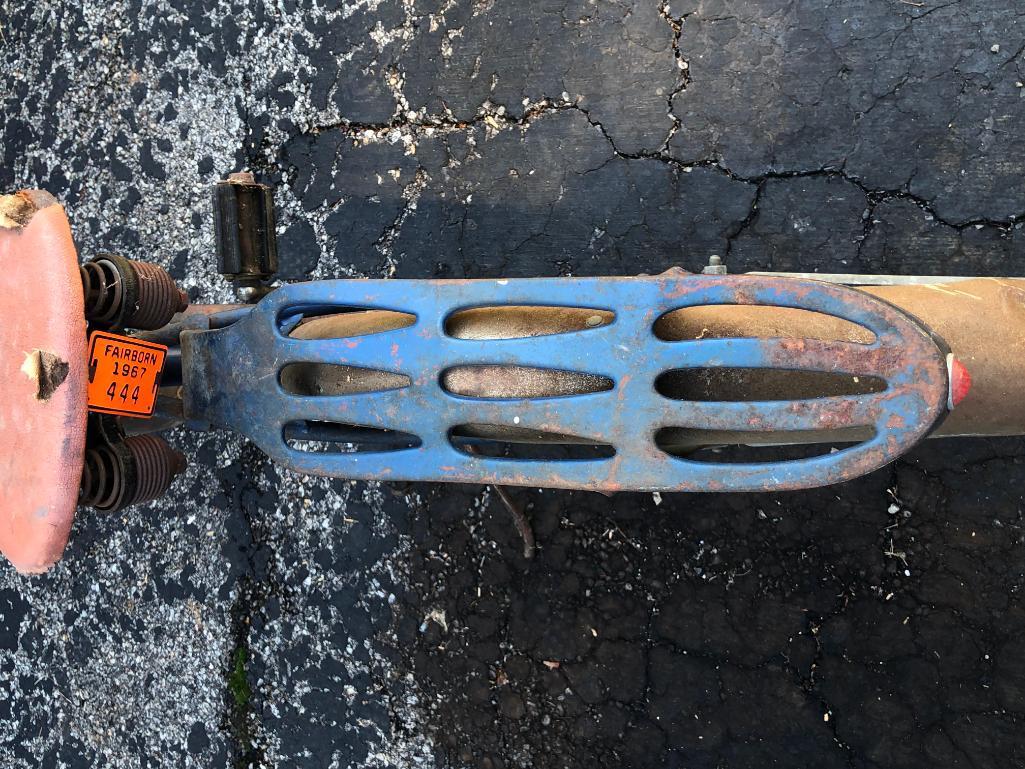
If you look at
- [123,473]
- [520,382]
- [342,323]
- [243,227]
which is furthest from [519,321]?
[123,473]

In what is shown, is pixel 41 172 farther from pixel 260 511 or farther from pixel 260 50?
pixel 260 511

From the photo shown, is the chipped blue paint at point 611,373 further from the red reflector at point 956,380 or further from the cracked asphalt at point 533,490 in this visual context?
the cracked asphalt at point 533,490

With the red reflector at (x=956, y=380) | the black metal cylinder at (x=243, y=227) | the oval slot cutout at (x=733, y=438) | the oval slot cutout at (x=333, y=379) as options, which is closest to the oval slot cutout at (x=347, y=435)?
the oval slot cutout at (x=333, y=379)

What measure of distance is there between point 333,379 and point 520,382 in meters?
0.41

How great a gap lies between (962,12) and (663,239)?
3.19 ft

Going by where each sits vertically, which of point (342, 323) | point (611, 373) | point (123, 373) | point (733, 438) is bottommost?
point (733, 438)

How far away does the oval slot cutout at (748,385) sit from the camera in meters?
1.41

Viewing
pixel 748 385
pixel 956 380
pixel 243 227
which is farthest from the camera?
pixel 243 227

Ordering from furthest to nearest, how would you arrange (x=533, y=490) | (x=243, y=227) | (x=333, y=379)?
(x=533, y=490)
(x=243, y=227)
(x=333, y=379)

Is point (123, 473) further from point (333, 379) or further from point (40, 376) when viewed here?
point (333, 379)

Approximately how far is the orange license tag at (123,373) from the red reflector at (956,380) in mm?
1405

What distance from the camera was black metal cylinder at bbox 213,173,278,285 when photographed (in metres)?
1.70

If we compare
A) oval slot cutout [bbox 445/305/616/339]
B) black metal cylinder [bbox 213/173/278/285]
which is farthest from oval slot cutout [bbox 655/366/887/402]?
black metal cylinder [bbox 213/173/278/285]

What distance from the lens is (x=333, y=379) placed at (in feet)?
5.27
